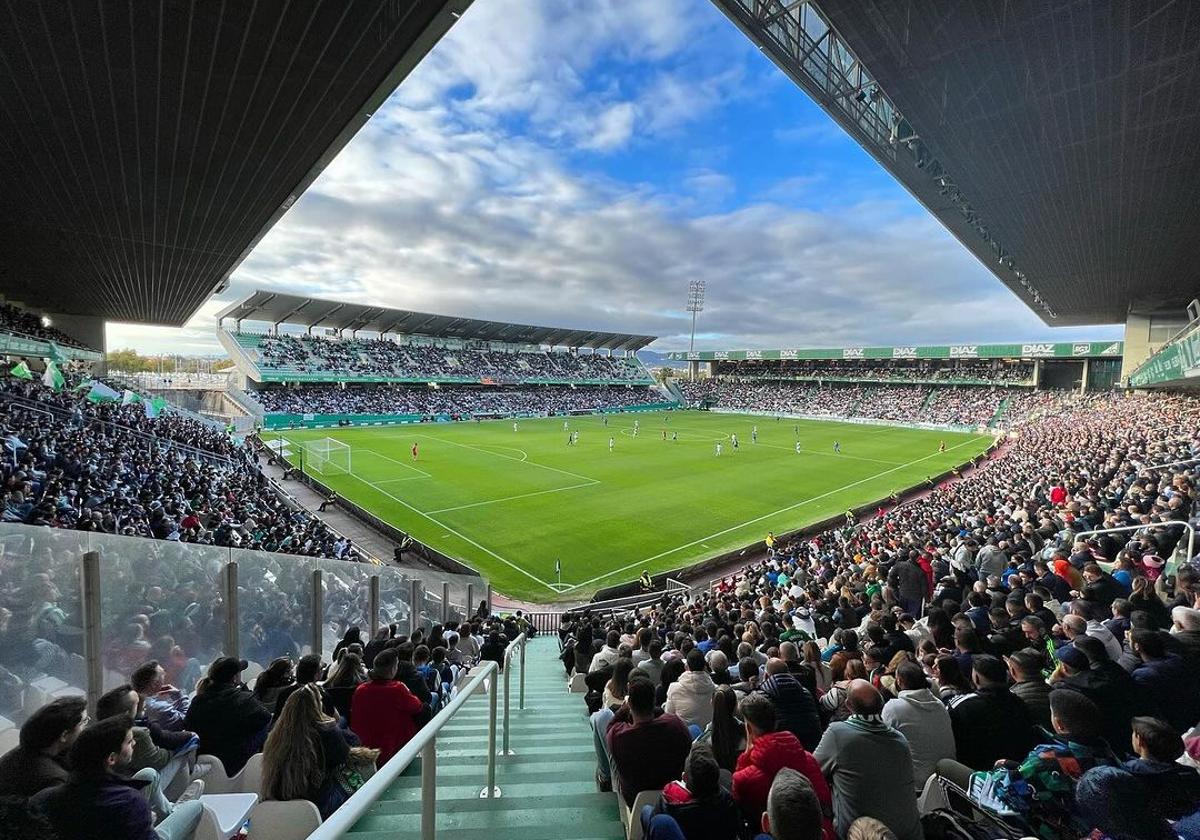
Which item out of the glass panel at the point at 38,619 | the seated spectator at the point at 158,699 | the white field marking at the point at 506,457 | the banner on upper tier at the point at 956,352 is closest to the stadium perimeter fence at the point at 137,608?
the glass panel at the point at 38,619

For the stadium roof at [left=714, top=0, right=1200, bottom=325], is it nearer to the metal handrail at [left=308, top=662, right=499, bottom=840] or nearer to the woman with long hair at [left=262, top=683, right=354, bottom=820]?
the metal handrail at [left=308, top=662, right=499, bottom=840]

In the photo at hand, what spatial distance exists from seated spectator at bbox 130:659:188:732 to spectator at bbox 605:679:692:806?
282 centimetres

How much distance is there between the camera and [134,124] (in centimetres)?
1123

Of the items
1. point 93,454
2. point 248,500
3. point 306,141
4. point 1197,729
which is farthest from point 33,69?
point 1197,729

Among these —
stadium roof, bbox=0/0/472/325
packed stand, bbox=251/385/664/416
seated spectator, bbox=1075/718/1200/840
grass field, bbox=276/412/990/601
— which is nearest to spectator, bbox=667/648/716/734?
seated spectator, bbox=1075/718/1200/840

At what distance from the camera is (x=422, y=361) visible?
72938 millimetres

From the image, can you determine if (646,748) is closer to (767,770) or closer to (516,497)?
(767,770)

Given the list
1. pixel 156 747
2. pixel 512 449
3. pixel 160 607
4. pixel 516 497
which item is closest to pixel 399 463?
pixel 512 449

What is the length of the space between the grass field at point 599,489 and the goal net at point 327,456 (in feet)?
3.23

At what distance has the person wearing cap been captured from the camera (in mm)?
3607

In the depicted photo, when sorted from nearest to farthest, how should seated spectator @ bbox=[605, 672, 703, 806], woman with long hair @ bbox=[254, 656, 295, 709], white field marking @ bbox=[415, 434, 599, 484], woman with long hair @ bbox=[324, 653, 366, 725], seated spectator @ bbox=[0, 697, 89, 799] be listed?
seated spectator @ bbox=[0, 697, 89, 799], seated spectator @ bbox=[605, 672, 703, 806], woman with long hair @ bbox=[254, 656, 295, 709], woman with long hair @ bbox=[324, 653, 366, 725], white field marking @ bbox=[415, 434, 599, 484]

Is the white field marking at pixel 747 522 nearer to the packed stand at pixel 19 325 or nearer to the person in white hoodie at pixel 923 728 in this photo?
the person in white hoodie at pixel 923 728

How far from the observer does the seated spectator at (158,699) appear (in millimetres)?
3518

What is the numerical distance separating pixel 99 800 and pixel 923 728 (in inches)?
172
